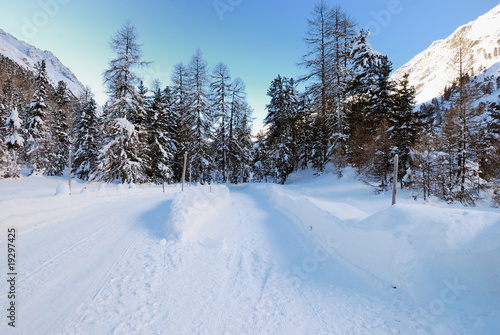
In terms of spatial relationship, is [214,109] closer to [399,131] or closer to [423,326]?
[399,131]

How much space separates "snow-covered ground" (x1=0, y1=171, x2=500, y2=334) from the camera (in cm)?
251

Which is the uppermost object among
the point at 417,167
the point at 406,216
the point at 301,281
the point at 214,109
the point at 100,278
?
the point at 214,109

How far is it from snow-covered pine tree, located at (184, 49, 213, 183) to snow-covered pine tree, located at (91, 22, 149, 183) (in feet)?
19.2

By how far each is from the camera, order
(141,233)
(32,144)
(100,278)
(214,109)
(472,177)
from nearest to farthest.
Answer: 1. (100,278)
2. (141,233)
3. (472,177)
4. (32,144)
5. (214,109)

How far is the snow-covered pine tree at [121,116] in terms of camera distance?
16203mm

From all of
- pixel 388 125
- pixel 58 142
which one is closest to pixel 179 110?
pixel 58 142

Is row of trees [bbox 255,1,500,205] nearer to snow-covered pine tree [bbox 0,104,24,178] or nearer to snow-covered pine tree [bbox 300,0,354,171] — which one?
snow-covered pine tree [bbox 300,0,354,171]

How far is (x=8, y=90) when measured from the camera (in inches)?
894

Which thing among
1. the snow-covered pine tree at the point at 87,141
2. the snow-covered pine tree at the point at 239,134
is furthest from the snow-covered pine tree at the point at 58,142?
the snow-covered pine tree at the point at 239,134

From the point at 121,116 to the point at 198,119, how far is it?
7.21m

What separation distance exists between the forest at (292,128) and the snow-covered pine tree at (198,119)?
0.12m

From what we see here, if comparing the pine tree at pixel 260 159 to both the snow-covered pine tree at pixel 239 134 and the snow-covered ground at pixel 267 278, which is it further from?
the snow-covered ground at pixel 267 278

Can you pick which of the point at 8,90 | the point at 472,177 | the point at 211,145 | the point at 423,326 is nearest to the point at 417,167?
the point at 472,177

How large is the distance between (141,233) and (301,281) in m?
4.39
